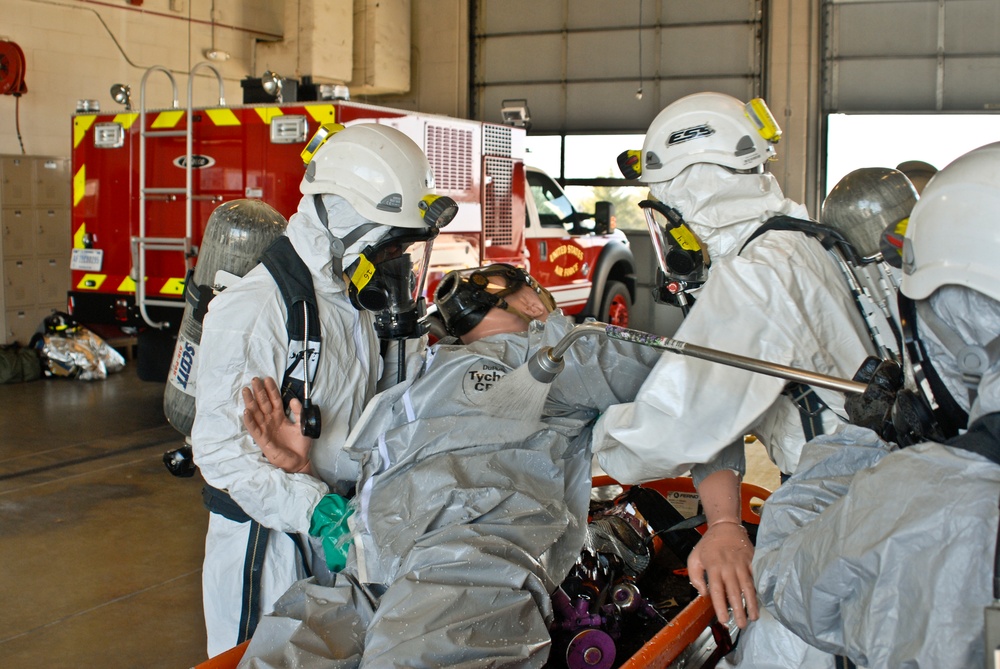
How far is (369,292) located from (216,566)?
0.90m

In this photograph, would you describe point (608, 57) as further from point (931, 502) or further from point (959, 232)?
point (931, 502)

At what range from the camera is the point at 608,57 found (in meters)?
13.5

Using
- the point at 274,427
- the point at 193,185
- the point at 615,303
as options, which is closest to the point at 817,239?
the point at 274,427

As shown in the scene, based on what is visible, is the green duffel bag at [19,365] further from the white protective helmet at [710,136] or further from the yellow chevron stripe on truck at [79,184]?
the white protective helmet at [710,136]

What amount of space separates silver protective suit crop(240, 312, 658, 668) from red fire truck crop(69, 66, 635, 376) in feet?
14.8

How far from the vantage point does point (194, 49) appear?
40.0 ft

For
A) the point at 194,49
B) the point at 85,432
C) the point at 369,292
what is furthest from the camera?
the point at 194,49

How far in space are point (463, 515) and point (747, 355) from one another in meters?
0.76

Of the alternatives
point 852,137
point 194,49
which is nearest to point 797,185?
point 852,137

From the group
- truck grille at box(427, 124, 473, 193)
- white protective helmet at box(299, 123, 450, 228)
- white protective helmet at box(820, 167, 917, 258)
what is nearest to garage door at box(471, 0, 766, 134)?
truck grille at box(427, 124, 473, 193)

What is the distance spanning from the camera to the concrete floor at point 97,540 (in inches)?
160

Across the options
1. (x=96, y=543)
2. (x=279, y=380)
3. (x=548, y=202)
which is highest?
(x=548, y=202)

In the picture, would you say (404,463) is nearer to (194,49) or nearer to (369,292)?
(369,292)

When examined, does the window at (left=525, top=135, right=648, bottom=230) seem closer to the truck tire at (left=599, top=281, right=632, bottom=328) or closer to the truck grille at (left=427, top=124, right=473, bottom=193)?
the truck tire at (left=599, top=281, right=632, bottom=328)
